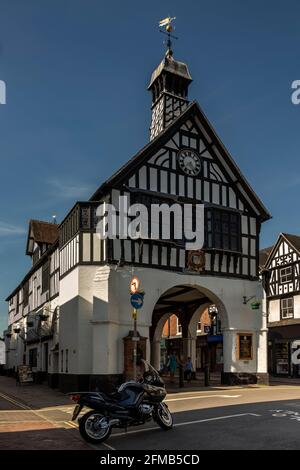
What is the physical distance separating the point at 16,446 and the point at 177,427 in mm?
3554

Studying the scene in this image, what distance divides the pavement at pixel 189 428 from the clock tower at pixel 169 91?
59.6 feet

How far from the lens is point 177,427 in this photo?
11719mm

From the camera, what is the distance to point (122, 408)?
10641 mm

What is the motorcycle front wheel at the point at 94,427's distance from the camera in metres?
10.1

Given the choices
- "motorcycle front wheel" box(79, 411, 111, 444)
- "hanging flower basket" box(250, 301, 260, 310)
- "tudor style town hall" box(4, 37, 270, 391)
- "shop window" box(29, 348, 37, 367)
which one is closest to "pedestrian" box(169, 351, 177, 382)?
"tudor style town hall" box(4, 37, 270, 391)

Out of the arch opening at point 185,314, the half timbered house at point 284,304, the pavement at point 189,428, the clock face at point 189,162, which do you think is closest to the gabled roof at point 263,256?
the half timbered house at point 284,304

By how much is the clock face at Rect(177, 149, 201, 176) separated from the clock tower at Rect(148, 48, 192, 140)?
5.34 metres

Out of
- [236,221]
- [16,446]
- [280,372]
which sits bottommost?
[280,372]

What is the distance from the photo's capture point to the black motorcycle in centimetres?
1022

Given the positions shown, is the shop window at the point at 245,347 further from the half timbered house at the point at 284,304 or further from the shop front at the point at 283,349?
the shop front at the point at 283,349

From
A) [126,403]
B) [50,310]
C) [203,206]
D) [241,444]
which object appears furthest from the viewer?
[50,310]

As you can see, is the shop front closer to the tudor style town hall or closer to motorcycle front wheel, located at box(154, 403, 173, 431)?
the tudor style town hall

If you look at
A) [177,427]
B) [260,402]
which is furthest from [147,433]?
[260,402]

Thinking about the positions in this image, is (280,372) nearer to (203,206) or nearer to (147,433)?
(203,206)
